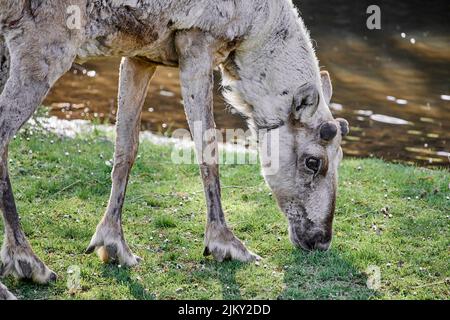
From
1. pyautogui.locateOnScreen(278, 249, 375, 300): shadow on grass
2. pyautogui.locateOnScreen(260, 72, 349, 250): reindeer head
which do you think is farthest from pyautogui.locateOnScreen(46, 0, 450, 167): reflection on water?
pyautogui.locateOnScreen(278, 249, 375, 300): shadow on grass

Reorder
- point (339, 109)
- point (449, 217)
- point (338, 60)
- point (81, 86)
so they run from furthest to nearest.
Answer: point (338, 60), point (81, 86), point (339, 109), point (449, 217)

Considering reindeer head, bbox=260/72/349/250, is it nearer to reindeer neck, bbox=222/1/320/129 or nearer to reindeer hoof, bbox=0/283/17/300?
reindeer neck, bbox=222/1/320/129

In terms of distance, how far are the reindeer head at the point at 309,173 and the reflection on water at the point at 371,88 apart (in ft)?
16.6

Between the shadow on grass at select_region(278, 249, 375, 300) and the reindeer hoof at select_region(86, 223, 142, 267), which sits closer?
the shadow on grass at select_region(278, 249, 375, 300)

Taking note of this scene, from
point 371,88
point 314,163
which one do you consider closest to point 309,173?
point 314,163

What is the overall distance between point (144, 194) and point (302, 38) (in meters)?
2.46

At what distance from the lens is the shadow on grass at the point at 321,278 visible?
5.91 meters

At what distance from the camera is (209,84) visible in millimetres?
6406

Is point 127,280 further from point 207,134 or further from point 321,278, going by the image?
point 321,278

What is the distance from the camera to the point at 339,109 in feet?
44.3

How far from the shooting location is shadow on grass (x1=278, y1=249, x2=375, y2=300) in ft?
19.4

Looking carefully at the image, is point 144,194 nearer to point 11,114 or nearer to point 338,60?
point 11,114
